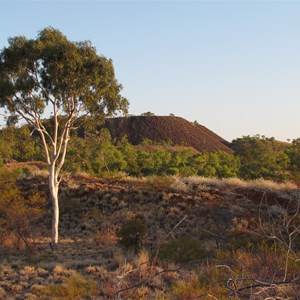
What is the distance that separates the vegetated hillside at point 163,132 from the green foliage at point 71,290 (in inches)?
3369

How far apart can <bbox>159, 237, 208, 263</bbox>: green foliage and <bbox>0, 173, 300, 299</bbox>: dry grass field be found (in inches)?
1.3

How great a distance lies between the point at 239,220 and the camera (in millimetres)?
19078

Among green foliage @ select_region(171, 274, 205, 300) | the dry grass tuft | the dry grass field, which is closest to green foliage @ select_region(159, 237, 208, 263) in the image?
the dry grass field

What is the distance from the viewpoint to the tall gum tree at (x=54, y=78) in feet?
48.1

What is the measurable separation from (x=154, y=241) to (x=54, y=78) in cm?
781

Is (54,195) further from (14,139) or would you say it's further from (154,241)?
(154,241)

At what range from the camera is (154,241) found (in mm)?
17375

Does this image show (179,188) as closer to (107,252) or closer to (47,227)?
(47,227)

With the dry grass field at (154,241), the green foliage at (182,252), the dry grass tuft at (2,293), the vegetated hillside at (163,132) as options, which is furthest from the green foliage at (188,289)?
the vegetated hillside at (163,132)

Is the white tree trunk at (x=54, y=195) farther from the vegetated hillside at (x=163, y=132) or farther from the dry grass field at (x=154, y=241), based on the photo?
the vegetated hillside at (x=163, y=132)

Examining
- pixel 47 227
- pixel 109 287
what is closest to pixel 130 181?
pixel 47 227

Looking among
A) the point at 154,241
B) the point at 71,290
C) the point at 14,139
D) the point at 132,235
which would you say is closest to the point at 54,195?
the point at 14,139

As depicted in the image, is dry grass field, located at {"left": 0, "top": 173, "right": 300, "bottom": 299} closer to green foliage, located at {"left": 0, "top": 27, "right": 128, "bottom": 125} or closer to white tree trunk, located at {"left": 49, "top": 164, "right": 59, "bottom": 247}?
white tree trunk, located at {"left": 49, "top": 164, "right": 59, "bottom": 247}

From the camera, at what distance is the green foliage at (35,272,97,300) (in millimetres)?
9915
